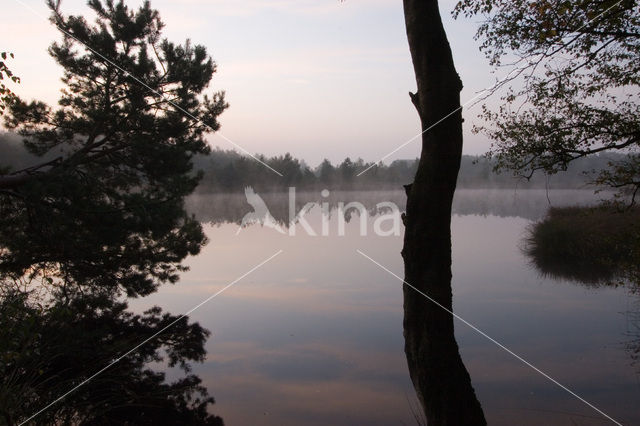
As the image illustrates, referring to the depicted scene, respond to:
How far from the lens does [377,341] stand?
922cm

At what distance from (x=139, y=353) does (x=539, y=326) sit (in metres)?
7.64

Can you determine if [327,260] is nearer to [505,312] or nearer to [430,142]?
[505,312]

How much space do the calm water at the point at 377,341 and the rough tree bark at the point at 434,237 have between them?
97.3 inches

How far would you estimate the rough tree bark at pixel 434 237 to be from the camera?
152 inches

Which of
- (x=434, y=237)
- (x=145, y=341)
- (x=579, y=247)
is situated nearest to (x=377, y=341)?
(x=145, y=341)

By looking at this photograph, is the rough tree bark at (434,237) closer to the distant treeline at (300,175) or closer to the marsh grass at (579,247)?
the marsh grass at (579,247)

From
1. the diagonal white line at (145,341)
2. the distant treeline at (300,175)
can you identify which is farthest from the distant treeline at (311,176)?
the diagonal white line at (145,341)

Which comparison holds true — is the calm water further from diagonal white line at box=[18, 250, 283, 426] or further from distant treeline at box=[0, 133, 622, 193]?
distant treeline at box=[0, 133, 622, 193]

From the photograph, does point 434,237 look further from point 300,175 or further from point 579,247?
point 300,175

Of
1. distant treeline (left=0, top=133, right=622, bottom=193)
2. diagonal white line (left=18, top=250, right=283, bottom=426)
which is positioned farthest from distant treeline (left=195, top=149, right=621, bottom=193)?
diagonal white line (left=18, top=250, right=283, bottom=426)

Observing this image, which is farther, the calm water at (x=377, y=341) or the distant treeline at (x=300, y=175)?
the distant treeline at (x=300, y=175)

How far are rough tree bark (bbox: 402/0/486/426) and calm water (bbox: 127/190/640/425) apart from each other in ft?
8.10

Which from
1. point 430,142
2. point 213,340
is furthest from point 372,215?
point 430,142

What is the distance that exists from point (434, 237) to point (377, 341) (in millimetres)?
5673
